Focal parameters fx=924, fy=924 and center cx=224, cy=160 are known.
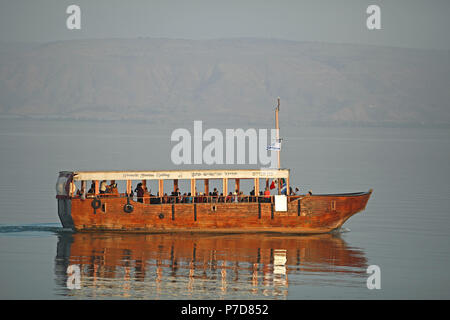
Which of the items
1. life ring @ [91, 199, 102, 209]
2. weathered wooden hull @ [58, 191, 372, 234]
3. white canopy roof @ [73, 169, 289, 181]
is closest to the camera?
life ring @ [91, 199, 102, 209]

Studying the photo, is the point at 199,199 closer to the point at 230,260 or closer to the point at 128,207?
the point at 128,207

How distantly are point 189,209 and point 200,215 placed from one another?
67 centimetres

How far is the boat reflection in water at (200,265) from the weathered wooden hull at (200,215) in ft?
1.71

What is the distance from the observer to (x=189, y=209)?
48688mm

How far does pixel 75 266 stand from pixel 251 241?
10.3 meters

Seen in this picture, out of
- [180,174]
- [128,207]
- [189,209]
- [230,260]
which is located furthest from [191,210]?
[230,260]

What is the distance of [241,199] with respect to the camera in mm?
49281

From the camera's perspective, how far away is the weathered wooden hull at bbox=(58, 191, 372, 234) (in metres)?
48.4

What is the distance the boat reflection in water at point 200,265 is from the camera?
3672 cm

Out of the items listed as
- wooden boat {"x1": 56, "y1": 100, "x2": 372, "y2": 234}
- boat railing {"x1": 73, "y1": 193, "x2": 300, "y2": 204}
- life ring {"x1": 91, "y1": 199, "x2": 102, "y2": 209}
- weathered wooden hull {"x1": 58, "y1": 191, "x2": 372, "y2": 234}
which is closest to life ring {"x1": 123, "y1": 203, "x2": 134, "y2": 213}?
wooden boat {"x1": 56, "y1": 100, "x2": 372, "y2": 234}

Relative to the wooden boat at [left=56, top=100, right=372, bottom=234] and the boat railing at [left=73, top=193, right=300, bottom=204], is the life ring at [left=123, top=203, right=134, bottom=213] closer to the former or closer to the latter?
the wooden boat at [left=56, top=100, right=372, bottom=234]

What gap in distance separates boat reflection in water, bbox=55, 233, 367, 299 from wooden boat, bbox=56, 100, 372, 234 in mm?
585

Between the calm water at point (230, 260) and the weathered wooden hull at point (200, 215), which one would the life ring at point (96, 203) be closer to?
the weathered wooden hull at point (200, 215)
